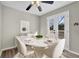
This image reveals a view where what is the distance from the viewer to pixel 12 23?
2.55 metres

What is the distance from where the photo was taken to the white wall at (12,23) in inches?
86.3

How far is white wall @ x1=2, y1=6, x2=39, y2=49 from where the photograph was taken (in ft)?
7.19

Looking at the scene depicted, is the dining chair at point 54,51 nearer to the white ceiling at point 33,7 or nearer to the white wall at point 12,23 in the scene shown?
the white wall at point 12,23

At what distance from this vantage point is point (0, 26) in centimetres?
244

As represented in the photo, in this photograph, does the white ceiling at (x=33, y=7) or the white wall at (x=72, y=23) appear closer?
the white wall at (x=72, y=23)

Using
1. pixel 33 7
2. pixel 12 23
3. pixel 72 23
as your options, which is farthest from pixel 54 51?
pixel 12 23

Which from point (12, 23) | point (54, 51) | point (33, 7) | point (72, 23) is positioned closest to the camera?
point (54, 51)

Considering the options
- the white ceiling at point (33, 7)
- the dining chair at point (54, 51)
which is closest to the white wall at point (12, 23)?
the white ceiling at point (33, 7)

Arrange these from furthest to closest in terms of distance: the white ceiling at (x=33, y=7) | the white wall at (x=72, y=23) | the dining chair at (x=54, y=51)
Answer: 1. the white ceiling at (x=33, y=7)
2. the white wall at (x=72, y=23)
3. the dining chair at (x=54, y=51)

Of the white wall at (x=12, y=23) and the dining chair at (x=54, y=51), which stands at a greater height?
the white wall at (x=12, y=23)

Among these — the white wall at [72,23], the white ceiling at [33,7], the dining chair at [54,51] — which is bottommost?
the dining chair at [54,51]

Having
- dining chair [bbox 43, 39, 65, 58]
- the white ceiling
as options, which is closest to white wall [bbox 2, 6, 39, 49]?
the white ceiling

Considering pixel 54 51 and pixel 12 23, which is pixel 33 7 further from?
pixel 54 51

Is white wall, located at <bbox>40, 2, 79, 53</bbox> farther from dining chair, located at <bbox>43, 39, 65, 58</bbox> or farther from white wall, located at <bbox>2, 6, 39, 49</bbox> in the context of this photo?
dining chair, located at <bbox>43, 39, 65, 58</bbox>
